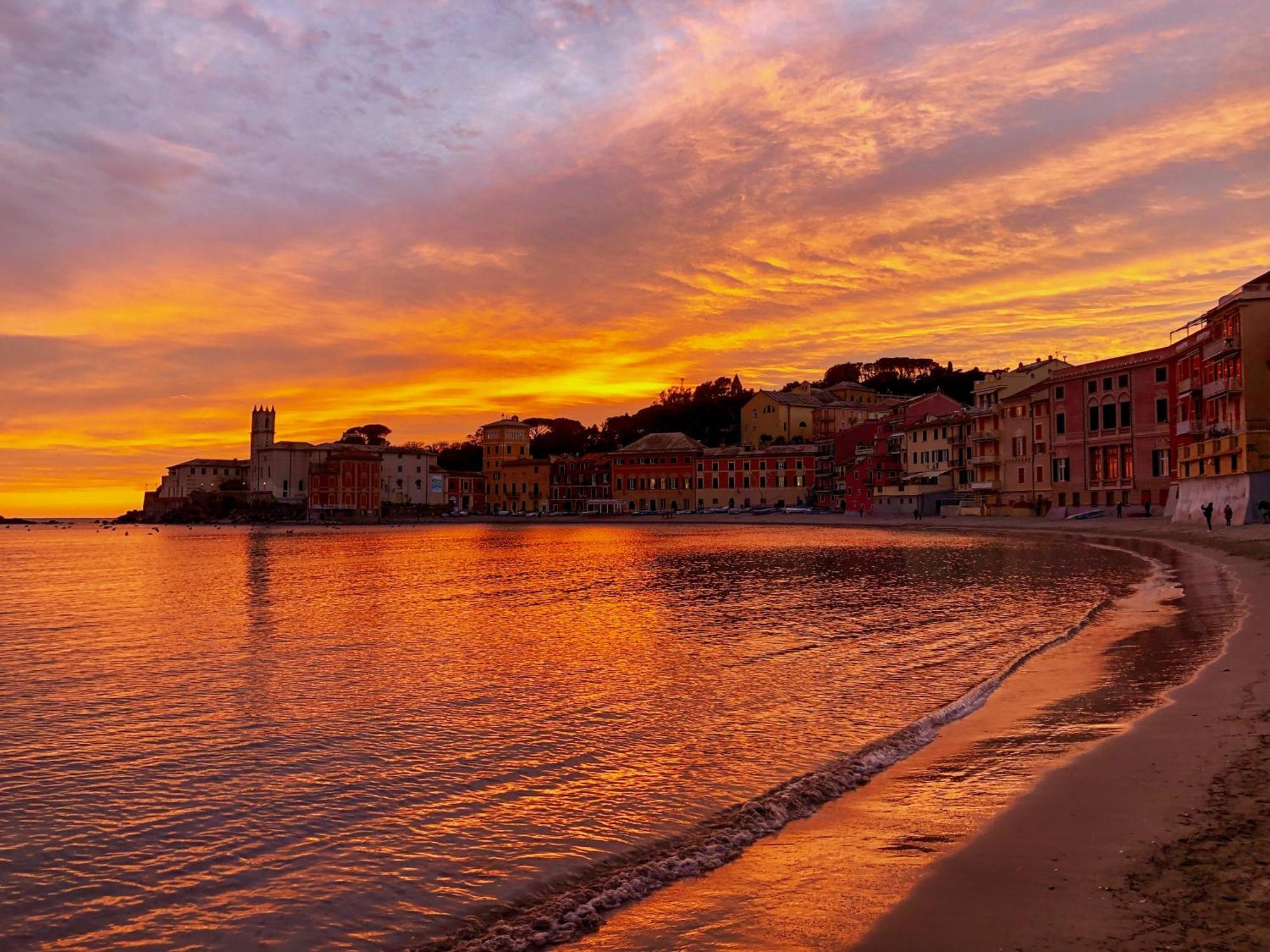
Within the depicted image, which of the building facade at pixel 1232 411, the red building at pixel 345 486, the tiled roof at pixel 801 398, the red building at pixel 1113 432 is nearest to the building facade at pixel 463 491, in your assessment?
the red building at pixel 345 486

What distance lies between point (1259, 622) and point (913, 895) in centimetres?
1632

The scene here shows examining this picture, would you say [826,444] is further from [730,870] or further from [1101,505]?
[730,870]

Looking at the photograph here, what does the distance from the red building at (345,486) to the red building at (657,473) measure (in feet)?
154

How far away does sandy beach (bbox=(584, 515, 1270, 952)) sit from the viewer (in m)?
5.42

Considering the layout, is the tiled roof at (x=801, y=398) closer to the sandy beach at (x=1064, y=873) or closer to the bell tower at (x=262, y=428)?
the bell tower at (x=262, y=428)

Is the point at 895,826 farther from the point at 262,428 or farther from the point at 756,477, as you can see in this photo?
the point at 262,428

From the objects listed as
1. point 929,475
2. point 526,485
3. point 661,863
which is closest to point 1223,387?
point 929,475

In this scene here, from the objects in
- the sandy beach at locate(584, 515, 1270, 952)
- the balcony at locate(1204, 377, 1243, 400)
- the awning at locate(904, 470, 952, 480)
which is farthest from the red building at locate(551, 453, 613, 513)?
the sandy beach at locate(584, 515, 1270, 952)

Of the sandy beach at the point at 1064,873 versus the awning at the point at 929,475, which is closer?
the sandy beach at the point at 1064,873

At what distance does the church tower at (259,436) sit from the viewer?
17288 centimetres

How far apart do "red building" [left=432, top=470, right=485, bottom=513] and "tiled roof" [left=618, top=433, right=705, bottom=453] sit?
4229 centimetres

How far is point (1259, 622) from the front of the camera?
18234 mm

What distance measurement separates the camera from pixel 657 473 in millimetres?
148500

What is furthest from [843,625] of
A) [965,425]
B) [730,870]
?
[965,425]
